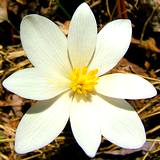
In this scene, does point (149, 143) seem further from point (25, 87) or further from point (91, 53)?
point (25, 87)

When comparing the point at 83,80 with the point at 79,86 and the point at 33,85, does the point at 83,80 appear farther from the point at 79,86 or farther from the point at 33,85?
the point at 33,85

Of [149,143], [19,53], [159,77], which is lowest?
[149,143]

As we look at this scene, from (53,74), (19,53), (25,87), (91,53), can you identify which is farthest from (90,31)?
(19,53)

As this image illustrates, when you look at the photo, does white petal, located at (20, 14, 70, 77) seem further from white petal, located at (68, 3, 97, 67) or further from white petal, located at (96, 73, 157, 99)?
white petal, located at (96, 73, 157, 99)

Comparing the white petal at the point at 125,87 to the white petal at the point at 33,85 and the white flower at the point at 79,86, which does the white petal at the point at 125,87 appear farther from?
the white petal at the point at 33,85

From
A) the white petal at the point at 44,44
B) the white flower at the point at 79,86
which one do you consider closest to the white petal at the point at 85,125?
the white flower at the point at 79,86

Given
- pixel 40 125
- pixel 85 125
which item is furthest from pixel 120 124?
pixel 40 125
